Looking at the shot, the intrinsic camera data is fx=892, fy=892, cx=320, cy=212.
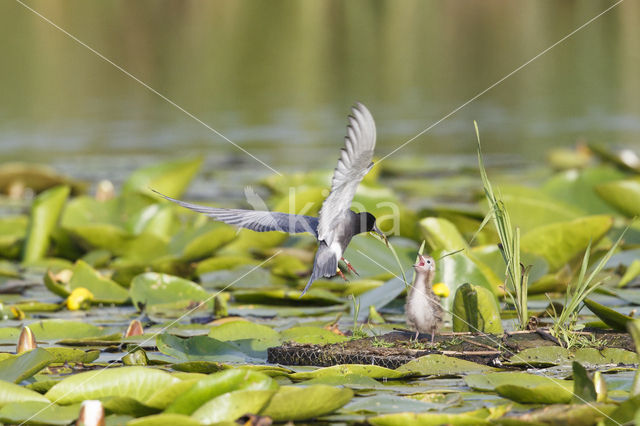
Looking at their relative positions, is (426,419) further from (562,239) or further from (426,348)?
(562,239)

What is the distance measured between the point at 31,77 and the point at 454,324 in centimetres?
2137

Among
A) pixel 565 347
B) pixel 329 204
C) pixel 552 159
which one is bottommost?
pixel 565 347

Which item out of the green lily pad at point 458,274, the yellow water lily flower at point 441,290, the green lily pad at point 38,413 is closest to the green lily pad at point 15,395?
the green lily pad at point 38,413

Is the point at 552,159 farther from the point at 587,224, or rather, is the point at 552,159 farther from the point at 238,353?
the point at 238,353

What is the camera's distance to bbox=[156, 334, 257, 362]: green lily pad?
330 centimetres

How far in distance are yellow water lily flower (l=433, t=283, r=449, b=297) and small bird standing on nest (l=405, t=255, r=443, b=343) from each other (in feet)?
0.61

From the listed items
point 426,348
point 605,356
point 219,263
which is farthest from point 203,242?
point 605,356

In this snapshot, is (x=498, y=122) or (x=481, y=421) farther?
(x=498, y=122)

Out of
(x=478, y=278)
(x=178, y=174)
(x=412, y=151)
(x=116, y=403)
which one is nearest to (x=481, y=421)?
(x=116, y=403)

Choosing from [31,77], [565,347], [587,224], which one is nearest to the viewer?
[565,347]

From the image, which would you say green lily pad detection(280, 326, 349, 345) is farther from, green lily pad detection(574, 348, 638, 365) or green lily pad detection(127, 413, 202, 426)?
green lily pad detection(127, 413, 202, 426)

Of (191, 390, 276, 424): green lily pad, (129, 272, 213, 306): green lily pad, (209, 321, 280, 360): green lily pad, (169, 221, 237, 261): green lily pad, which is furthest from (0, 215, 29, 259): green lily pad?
(191, 390, 276, 424): green lily pad

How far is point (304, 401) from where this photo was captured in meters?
2.51

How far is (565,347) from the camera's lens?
3.16 meters
